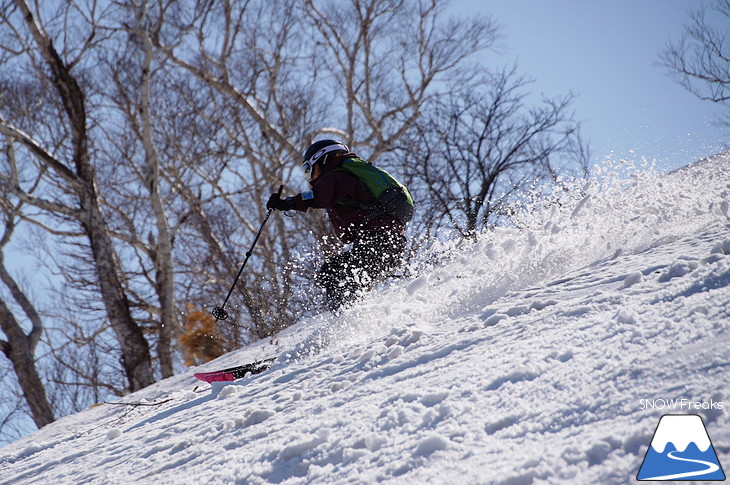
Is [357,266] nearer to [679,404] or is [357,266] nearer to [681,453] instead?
[679,404]

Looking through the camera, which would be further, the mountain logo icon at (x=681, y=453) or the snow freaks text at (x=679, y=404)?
the snow freaks text at (x=679, y=404)

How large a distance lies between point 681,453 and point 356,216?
4.24m

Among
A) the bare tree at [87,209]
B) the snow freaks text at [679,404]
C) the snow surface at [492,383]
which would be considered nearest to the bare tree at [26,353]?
the bare tree at [87,209]

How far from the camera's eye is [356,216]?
5.63 meters

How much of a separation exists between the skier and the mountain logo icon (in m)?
3.91

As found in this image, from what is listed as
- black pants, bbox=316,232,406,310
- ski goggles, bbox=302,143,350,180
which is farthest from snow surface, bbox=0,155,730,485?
ski goggles, bbox=302,143,350,180

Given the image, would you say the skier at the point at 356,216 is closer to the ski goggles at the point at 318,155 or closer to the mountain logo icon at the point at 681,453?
the ski goggles at the point at 318,155

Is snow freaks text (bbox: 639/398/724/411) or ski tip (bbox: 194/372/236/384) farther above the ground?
ski tip (bbox: 194/372/236/384)

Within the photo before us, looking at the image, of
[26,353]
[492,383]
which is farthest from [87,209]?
[492,383]

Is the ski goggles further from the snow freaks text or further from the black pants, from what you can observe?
the snow freaks text

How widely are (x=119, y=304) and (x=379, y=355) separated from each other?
23.6ft

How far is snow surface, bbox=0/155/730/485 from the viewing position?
6.03 ft

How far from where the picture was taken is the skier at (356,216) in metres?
5.51

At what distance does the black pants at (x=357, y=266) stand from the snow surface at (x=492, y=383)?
41 cm
